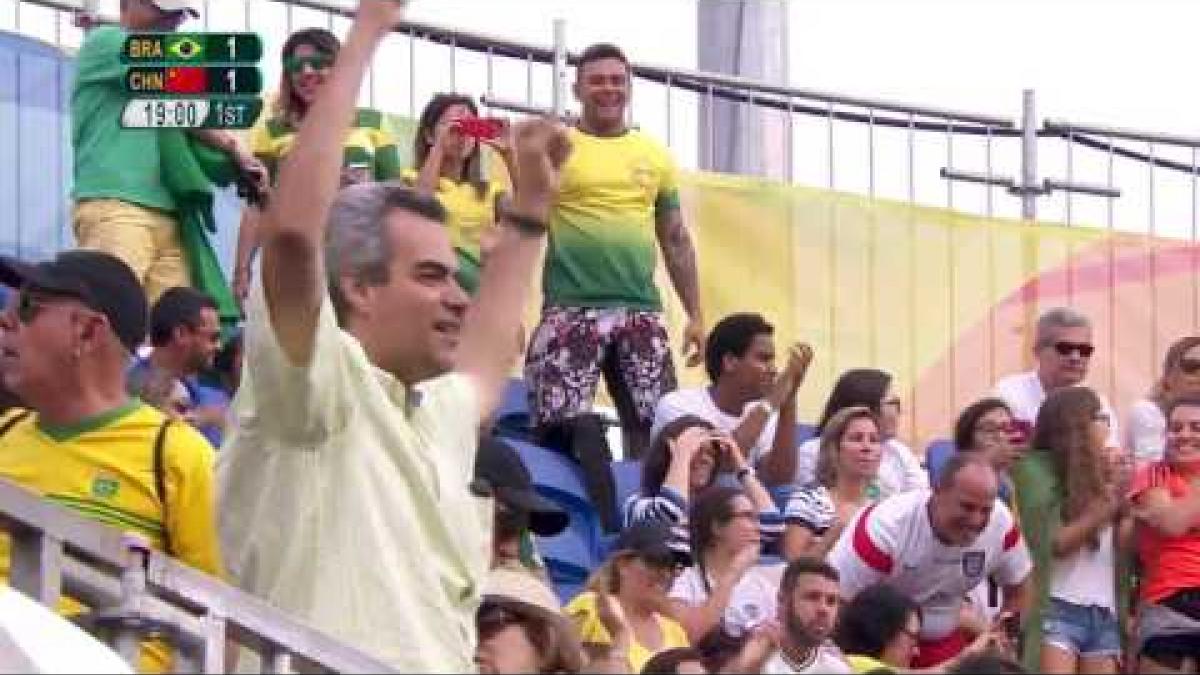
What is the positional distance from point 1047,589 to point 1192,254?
15.4 ft

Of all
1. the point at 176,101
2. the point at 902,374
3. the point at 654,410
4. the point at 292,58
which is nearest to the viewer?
the point at 176,101

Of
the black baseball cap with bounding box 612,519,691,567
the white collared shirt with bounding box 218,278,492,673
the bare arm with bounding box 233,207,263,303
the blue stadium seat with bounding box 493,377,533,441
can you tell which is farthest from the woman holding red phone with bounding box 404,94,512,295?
the white collared shirt with bounding box 218,278,492,673

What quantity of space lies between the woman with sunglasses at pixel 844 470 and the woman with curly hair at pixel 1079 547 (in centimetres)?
60

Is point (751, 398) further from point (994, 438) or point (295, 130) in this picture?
point (295, 130)

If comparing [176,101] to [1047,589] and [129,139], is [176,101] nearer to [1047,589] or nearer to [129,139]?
[129,139]

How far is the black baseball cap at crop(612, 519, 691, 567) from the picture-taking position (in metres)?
11.4

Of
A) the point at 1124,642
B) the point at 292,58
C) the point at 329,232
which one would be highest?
the point at 292,58

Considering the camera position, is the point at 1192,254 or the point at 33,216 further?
the point at 1192,254

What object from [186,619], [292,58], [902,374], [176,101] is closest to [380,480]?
[186,619]

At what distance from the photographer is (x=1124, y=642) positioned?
13367 mm

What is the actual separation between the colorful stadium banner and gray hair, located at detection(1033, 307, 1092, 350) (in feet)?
4.79

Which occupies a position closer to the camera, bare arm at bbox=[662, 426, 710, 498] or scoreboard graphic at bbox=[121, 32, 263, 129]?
scoreboard graphic at bbox=[121, 32, 263, 129]

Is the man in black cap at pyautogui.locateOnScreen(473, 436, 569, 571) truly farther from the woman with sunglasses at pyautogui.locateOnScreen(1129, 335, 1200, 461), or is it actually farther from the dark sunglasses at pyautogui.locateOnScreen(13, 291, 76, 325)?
the woman with sunglasses at pyautogui.locateOnScreen(1129, 335, 1200, 461)

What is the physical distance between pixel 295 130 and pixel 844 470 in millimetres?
2239
